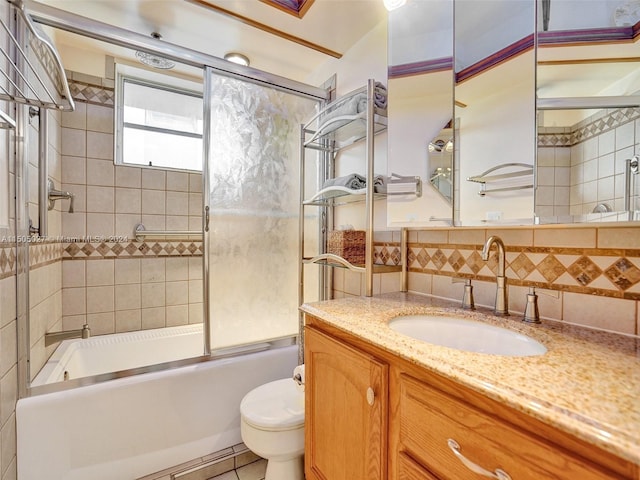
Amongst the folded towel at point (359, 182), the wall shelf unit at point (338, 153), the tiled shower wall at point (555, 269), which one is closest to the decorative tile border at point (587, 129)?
the tiled shower wall at point (555, 269)

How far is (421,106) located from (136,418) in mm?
1898

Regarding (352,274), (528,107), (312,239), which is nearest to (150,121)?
(312,239)

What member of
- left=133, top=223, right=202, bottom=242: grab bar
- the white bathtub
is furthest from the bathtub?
left=133, top=223, right=202, bottom=242: grab bar

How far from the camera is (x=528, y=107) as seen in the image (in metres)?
0.87

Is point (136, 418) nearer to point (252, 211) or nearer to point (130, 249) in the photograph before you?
point (252, 211)

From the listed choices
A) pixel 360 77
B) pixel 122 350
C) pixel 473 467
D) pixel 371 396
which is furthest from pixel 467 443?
pixel 122 350

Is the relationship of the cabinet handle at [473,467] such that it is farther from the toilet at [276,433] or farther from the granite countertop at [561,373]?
the toilet at [276,433]

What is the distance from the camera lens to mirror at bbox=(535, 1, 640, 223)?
684 millimetres

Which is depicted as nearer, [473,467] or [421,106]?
[473,467]

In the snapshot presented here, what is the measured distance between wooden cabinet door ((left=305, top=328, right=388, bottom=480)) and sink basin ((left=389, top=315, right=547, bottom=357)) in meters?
0.21

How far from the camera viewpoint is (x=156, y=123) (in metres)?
2.43

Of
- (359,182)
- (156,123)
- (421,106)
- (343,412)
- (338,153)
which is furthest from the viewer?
(156,123)

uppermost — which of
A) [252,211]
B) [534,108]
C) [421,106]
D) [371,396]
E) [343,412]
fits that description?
[421,106]

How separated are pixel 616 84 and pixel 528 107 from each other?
189 mm
